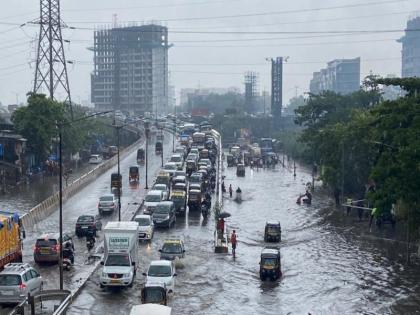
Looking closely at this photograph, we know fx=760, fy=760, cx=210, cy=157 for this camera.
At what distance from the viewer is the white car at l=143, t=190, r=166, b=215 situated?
55000 mm

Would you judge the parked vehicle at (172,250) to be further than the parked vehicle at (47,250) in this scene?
Yes

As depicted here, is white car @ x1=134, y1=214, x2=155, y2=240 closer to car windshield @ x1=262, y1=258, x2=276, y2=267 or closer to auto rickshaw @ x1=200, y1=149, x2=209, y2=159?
car windshield @ x1=262, y1=258, x2=276, y2=267

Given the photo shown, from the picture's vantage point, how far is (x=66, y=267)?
3756 cm

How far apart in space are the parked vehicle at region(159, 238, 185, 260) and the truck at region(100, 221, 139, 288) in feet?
12.3

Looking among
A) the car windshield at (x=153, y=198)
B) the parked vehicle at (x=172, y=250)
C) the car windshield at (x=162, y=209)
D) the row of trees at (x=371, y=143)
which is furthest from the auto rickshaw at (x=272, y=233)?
the car windshield at (x=153, y=198)

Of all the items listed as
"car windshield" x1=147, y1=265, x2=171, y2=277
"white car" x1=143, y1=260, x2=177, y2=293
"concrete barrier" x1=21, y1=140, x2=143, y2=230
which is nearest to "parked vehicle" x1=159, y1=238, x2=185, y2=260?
"white car" x1=143, y1=260, x2=177, y2=293

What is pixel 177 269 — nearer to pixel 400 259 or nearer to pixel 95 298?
pixel 95 298

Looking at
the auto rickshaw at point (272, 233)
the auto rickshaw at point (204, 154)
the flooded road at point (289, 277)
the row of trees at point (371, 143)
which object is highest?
the row of trees at point (371, 143)

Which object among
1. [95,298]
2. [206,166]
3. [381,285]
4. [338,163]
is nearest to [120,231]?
[95,298]

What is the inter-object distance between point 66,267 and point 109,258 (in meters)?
4.34

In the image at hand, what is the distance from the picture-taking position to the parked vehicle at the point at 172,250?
4031 cm

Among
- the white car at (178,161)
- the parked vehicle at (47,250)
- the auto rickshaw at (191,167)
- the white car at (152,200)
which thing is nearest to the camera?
the parked vehicle at (47,250)

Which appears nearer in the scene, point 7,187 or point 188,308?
point 188,308

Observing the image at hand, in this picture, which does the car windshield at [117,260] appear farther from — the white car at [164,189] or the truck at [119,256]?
the white car at [164,189]
